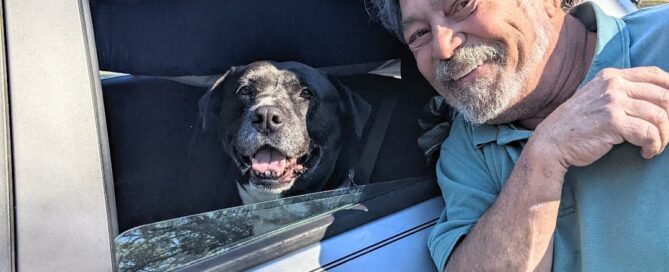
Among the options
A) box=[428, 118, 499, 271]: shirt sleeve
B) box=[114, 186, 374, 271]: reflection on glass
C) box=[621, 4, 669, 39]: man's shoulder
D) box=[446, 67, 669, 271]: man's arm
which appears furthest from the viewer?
box=[621, 4, 669, 39]: man's shoulder

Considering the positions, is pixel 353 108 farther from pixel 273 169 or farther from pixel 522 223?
pixel 522 223

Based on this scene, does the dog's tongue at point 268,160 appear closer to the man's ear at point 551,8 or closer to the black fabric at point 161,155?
the black fabric at point 161,155

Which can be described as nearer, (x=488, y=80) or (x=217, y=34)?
(x=217, y=34)

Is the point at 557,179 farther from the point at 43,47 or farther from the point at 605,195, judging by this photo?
the point at 43,47

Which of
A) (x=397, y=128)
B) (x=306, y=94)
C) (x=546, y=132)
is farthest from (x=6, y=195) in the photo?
(x=546, y=132)

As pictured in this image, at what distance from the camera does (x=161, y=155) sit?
1.42 m

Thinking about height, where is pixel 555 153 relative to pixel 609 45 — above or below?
below

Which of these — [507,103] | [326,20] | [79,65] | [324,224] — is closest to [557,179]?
[507,103]

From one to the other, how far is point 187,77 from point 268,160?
0.97 ft

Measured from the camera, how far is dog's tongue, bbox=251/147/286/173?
1.58 meters

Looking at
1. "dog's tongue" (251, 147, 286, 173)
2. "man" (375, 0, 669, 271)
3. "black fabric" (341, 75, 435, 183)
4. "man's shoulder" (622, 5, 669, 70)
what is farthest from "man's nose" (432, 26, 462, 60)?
"dog's tongue" (251, 147, 286, 173)

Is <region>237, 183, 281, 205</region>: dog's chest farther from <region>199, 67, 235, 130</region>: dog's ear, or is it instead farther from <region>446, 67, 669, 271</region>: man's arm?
<region>446, 67, 669, 271</region>: man's arm

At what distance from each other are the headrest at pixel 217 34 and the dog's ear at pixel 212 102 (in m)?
0.03

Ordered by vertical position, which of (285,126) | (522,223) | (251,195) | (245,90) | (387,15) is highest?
(387,15)
